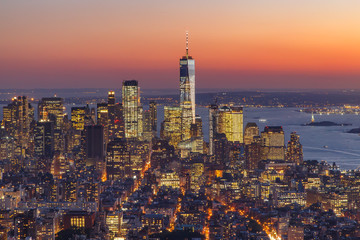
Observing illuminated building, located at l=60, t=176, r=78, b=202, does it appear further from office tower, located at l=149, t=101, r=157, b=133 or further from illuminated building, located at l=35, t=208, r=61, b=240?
office tower, located at l=149, t=101, r=157, b=133

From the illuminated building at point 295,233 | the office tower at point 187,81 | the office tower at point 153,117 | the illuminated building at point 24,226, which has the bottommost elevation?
the illuminated building at point 295,233

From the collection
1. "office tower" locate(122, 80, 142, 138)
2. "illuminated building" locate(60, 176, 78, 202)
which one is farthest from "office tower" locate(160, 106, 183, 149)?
"illuminated building" locate(60, 176, 78, 202)

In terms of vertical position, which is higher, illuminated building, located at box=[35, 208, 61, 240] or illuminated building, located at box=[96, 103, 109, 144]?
illuminated building, located at box=[96, 103, 109, 144]

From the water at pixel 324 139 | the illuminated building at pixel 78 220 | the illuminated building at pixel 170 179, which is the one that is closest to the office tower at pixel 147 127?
the water at pixel 324 139

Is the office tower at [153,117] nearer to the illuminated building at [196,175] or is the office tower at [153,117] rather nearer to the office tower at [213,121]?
the office tower at [213,121]

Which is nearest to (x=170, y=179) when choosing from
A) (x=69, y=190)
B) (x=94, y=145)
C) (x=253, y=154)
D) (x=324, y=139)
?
(x=69, y=190)

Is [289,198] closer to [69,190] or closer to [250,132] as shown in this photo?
[69,190]

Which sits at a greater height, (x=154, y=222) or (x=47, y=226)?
(x=47, y=226)
